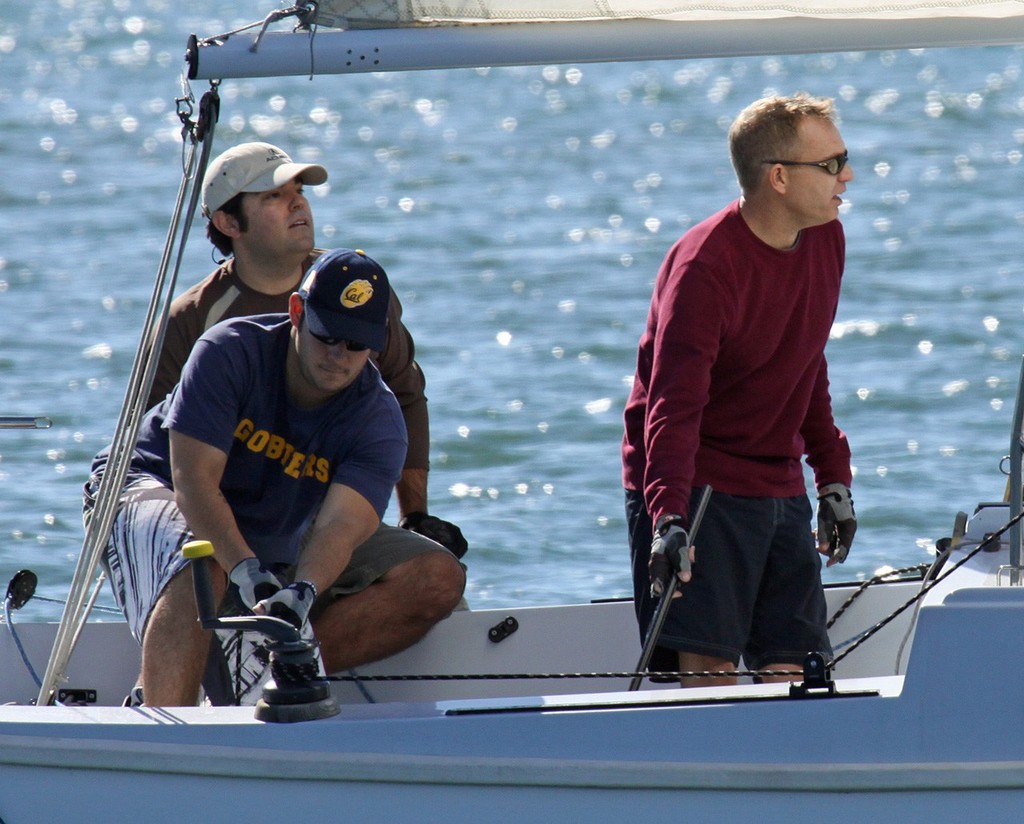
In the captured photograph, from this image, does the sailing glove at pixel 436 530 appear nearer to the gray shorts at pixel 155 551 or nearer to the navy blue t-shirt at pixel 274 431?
the gray shorts at pixel 155 551

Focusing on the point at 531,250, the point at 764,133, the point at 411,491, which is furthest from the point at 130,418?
the point at 531,250

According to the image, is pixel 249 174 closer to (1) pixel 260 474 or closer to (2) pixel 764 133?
(1) pixel 260 474

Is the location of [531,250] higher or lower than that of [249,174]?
higher

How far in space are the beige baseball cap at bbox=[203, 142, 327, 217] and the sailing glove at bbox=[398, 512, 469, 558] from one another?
0.78 m

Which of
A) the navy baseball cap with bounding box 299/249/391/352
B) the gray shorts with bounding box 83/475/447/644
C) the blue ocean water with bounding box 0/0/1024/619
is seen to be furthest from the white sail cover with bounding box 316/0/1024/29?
the blue ocean water with bounding box 0/0/1024/619

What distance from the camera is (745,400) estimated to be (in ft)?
11.2

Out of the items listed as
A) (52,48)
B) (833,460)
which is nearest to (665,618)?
(833,460)

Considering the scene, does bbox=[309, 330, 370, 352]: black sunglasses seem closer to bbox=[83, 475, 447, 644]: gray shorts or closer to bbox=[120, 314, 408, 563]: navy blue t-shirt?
bbox=[120, 314, 408, 563]: navy blue t-shirt

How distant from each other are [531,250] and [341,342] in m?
10.5

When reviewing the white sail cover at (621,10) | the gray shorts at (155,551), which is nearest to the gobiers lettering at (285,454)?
the gray shorts at (155,551)

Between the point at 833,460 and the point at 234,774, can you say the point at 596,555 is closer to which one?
the point at 833,460

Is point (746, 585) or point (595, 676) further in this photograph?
point (746, 585)

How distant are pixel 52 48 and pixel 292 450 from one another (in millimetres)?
21458

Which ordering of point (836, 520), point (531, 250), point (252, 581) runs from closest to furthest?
point (252, 581) < point (836, 520) < point (531, 250)
